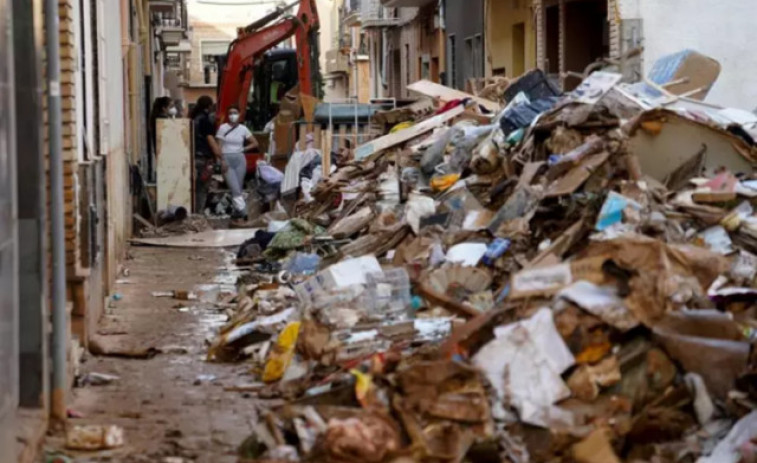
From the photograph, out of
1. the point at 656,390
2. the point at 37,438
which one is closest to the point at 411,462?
the point at 656,390

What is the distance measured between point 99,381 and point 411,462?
3308mm

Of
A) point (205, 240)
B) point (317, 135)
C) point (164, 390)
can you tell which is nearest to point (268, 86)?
point (317, 135)

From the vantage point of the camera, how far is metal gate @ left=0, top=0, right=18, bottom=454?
670 centimetres

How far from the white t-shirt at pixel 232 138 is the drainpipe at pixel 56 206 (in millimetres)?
14699

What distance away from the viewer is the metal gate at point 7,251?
22.0 feet

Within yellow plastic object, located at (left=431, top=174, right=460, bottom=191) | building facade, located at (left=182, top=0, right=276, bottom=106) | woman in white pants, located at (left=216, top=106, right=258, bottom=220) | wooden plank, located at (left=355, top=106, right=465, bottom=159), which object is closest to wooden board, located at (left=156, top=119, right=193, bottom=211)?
woman in white pants, located at (left=216, top=106, right=258, bottom=220)

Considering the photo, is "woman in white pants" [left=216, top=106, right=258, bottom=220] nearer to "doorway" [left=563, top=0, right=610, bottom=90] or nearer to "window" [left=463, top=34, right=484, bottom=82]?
"doorway" [left=563, top=0, right=610, bottom=90]

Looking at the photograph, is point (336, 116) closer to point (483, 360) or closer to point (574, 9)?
point (574, 9)

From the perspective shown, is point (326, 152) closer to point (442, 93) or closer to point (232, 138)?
point (442, 93)

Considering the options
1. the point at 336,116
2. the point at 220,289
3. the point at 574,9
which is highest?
the point at 574,9

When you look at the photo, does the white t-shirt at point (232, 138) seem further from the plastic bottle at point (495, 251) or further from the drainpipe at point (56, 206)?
the drainpipe at point (56, 206)

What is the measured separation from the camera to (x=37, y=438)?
7.16 metres

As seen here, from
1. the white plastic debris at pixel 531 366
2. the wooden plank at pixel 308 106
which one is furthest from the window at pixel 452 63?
the white plastic debris at pixel 531 366

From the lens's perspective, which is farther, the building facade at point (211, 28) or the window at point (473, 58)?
the building facade at point (211, 28)
